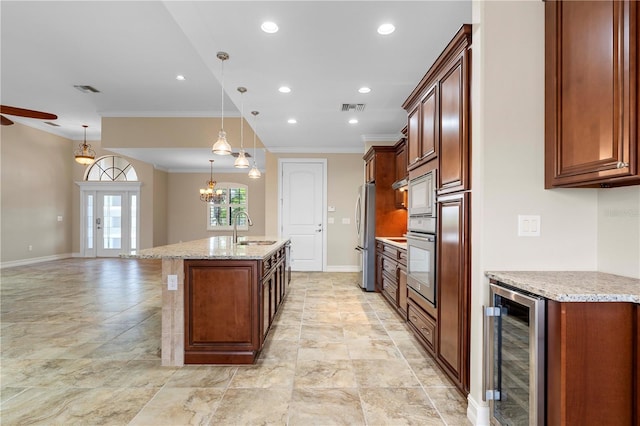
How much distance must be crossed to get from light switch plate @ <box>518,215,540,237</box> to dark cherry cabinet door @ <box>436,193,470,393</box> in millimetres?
280

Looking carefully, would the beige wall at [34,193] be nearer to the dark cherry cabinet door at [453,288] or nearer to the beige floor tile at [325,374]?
the beige floor tile at [325,374]

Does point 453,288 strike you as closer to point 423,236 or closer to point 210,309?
point 423,236

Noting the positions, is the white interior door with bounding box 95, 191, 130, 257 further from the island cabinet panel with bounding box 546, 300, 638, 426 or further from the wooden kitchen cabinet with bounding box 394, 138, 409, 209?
the island cabinet panel with bounding box 546, 300, 638, 426

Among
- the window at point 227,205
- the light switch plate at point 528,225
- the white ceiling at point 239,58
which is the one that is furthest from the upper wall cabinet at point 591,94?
the window at point 227,205

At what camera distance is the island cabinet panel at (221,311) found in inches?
96.6

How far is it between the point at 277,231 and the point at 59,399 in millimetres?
4854

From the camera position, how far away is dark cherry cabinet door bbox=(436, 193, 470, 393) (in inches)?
76.0

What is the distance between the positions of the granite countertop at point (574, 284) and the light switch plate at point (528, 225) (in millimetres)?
209

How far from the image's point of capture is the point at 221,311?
8.09 feet

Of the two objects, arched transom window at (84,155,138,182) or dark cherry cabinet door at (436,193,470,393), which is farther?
arched transom window at (84,155,138,182)

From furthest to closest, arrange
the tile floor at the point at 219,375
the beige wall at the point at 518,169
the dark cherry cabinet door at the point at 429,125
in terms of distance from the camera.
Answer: the dark cherry cabinet door at the point at 429,125, the tile floor at the point at 219,375, the beige wall at the point at 518,169

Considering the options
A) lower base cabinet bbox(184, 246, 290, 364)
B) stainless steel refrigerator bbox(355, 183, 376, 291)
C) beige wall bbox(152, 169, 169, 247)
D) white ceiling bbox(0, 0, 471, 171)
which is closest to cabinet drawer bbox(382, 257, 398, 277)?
stainless steel refrigerator bbox(355, 183, 376, 291)

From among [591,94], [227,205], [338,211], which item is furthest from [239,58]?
[227,205]

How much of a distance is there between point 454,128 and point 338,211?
15.5ft
